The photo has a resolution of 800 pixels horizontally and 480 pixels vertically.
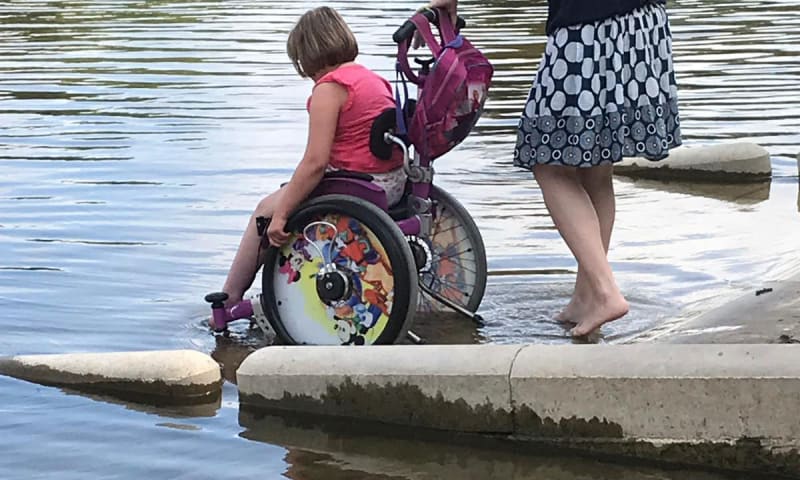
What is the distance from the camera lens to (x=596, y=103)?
5.71m

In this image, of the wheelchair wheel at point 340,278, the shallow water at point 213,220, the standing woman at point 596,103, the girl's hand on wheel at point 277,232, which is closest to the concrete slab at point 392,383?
the shallow water at point 213,220

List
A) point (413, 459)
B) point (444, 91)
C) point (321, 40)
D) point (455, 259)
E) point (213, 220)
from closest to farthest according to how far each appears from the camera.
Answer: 1. point (413, 459)
2. point (444, 91)
3. point (321, 40)
4. point (455, 259)
5. point (213, 220)

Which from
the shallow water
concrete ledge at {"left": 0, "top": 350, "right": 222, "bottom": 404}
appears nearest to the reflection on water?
the shallow water

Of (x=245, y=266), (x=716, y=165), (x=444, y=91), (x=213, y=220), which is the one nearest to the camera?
(x=444, y=91)

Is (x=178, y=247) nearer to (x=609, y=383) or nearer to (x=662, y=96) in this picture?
(x=662, y=96)

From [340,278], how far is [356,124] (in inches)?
22.2

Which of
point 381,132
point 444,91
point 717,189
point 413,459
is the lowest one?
point 717,189

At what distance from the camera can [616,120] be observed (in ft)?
18.8

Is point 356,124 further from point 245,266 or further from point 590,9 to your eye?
point 590,9

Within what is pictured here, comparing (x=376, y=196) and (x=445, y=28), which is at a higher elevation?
(x=445, y=28)

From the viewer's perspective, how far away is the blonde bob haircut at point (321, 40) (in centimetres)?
589

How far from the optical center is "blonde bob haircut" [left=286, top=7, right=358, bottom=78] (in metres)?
5.89

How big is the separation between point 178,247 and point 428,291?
80.0 inches

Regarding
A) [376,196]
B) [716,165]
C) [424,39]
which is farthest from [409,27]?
→ [716,165]
